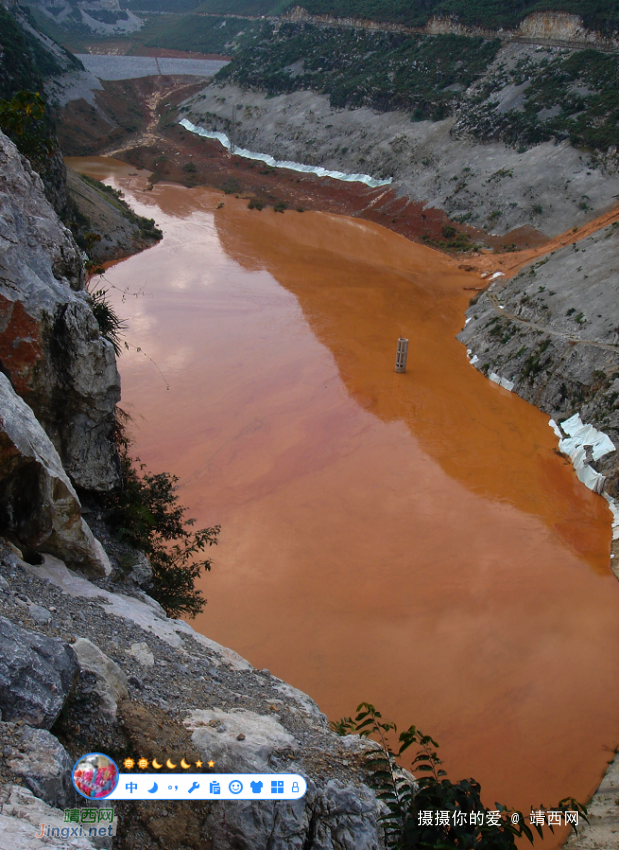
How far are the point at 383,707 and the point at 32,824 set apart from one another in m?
7.76

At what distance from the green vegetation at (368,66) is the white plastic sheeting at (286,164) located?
7.03 meters

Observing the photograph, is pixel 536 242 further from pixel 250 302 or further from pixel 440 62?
pixel 440 62

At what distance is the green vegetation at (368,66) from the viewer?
45.8 metres

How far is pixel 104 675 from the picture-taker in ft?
17.9

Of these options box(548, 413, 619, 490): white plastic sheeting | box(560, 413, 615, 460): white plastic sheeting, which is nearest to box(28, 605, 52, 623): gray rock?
box(548, 413, 619, 490): white plastic sheeting

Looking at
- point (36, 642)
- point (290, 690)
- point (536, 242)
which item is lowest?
point (36, 642)

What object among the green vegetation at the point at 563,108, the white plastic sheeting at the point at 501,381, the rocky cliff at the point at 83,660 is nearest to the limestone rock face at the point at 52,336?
the rocky cliff at the point at 83,660

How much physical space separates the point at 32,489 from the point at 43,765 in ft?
11.3

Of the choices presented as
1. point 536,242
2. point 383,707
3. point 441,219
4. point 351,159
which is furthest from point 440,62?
point 383,707

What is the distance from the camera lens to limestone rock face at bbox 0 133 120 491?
7.70 metres

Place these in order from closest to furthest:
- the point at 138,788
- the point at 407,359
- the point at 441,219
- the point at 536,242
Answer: the point at 138,788
the point at 407,359
the point at 536,242
the point at 441,219

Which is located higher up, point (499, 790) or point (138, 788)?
point (499, 790)

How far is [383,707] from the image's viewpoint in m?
10.3

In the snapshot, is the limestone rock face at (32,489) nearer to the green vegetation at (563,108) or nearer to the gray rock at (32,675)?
the gray rock at (32,675)
